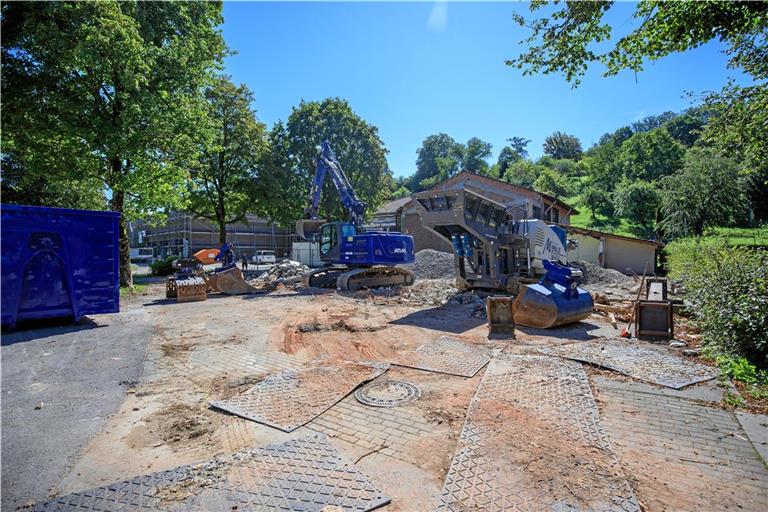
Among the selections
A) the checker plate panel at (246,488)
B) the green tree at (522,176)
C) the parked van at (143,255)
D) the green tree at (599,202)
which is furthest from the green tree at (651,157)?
the parked van at (143,255)

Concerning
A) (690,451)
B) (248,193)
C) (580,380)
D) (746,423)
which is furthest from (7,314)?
(248,193)

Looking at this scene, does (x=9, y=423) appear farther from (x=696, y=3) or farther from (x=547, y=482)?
(x=696, y=3)

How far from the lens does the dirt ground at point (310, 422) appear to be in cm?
306

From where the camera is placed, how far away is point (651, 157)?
2190 inches

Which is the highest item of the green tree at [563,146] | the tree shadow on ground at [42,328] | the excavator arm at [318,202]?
the green tree at [563,146]

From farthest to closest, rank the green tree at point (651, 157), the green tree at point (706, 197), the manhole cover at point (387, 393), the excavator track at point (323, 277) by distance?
the green tree at point (651, 157) → the green tree at point (706, 197) → the excavator track at point (323, 277) → the manhole cover at point (387, 393)

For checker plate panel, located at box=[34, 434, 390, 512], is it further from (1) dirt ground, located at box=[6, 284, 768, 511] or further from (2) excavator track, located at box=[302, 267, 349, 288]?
(2) excavator track, located at box=[302, 267, 349, 288]

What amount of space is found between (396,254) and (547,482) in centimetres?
1350

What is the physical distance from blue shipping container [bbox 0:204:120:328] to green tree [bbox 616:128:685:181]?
6191 cm

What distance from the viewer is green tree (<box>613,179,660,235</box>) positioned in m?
42.3

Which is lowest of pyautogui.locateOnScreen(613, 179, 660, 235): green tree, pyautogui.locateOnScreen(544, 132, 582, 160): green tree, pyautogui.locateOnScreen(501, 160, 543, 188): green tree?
pyautogui.locateOnScreen(613, 179, 660, 235): green tree

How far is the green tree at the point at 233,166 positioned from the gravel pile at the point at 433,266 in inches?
441

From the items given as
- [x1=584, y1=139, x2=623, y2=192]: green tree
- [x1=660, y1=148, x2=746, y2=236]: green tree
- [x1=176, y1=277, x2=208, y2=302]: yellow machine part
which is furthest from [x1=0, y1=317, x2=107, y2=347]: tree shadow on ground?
[x1=584, y1=139, x2=623, y2=192]: green tree

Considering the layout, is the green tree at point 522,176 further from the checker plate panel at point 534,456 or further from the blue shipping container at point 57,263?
the checker plate panel at point 534,456
